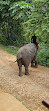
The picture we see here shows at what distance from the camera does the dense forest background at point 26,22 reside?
5598 mm

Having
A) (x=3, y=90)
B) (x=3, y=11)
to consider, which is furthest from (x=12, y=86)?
(x=3, y=11)

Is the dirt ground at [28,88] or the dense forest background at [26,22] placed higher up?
the dense forest background at [26,22]

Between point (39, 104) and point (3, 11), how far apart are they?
32.1 feet

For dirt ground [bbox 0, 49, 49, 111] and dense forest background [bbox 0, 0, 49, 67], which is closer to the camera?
dirt ground [bbox 0, 49, 49, 111]

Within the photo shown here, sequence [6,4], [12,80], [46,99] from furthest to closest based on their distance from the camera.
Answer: [6,4], [12,80], [46,99]

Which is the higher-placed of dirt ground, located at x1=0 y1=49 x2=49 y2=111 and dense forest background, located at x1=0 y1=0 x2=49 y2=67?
dense forest background, located at x1=0 y1=0 x2=49 y2=67

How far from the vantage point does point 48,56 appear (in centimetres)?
903

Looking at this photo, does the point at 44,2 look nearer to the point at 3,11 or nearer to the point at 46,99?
the point at 46,99

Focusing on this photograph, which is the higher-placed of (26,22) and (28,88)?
(26,22)

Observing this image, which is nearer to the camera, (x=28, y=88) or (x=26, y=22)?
(x=28, y=88)

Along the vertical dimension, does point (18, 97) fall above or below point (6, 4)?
below

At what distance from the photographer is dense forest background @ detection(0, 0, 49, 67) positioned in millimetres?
5598

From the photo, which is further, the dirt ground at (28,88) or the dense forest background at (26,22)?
the dense forest background at (26,22)

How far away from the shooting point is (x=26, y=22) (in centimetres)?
640
